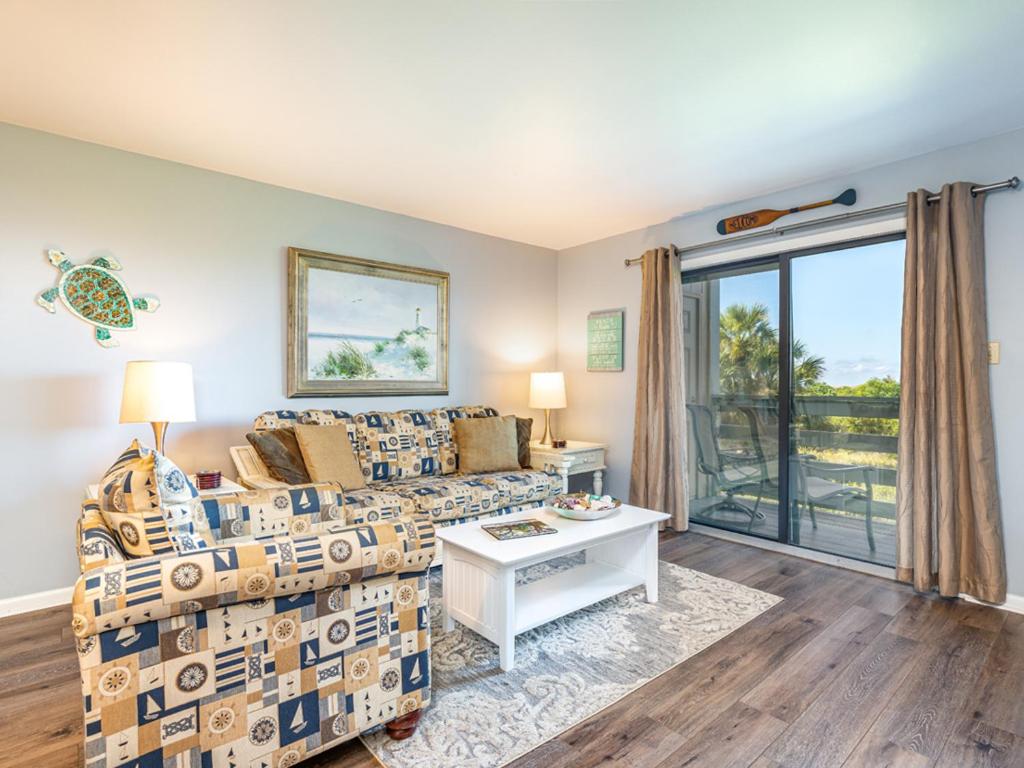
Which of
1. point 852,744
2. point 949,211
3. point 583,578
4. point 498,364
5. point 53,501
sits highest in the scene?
point 949,211

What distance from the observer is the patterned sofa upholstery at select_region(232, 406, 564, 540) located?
3078mm

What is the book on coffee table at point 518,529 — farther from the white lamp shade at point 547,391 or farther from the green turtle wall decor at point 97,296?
the green turtle wall decor at point 97,296

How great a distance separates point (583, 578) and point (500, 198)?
2527mm

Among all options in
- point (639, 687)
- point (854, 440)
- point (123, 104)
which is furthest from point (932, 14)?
point (123, 104)

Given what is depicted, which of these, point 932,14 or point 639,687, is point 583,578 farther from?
point 932,14

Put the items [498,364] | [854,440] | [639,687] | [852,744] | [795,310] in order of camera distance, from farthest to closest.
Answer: [498,364], [795,310], [854,440], [639,687], [852,744]

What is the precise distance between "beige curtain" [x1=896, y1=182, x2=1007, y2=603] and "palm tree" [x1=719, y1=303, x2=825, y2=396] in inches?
24.7

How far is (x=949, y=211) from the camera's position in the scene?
2.84 meters

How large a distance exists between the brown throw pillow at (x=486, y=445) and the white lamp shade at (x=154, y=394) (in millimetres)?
1751

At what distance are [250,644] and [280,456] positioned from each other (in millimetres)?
1727

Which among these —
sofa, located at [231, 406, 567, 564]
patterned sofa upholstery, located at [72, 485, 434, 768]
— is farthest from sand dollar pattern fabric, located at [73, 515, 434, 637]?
sofa, located at [231, 406, 567, 564]

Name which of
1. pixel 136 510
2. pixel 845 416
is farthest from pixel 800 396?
pixel 136 510

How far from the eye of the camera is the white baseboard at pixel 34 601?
105 inches

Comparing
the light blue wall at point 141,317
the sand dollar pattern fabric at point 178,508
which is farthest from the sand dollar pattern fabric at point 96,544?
the light blue wall at point 141,317
